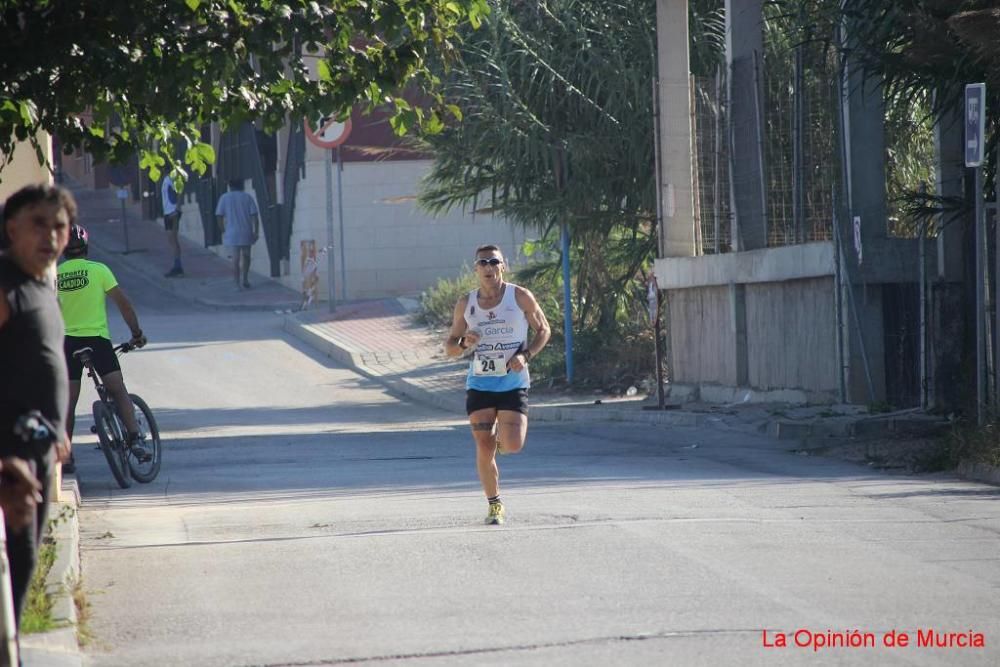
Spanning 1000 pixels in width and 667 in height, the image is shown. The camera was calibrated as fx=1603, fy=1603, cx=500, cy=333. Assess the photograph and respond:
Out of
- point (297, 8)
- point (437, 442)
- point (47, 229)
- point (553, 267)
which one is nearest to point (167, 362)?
point (553, 267)

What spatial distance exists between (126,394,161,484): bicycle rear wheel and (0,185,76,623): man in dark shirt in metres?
7.20

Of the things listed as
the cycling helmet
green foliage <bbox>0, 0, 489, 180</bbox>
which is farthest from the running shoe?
the cycling helmet

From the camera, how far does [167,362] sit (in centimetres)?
2311

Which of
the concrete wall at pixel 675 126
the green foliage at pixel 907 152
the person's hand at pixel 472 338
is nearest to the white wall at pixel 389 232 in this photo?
the concrete wall at pixel 675 126

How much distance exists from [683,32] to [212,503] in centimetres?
982

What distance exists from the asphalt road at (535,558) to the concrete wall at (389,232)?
15.1 meters

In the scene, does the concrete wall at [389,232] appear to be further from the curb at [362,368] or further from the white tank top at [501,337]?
the white tank top at [501,337]

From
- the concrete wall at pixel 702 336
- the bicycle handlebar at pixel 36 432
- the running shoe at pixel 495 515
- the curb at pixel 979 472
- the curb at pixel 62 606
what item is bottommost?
the curb at pixel 979 472

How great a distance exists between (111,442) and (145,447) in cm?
46

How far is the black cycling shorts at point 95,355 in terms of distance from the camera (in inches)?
474

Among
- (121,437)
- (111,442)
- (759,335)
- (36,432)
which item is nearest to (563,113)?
(759,335)

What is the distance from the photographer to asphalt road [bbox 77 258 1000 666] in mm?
6398

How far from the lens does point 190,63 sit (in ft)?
27.3

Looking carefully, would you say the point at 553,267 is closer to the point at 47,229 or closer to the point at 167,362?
the point at 167,362
